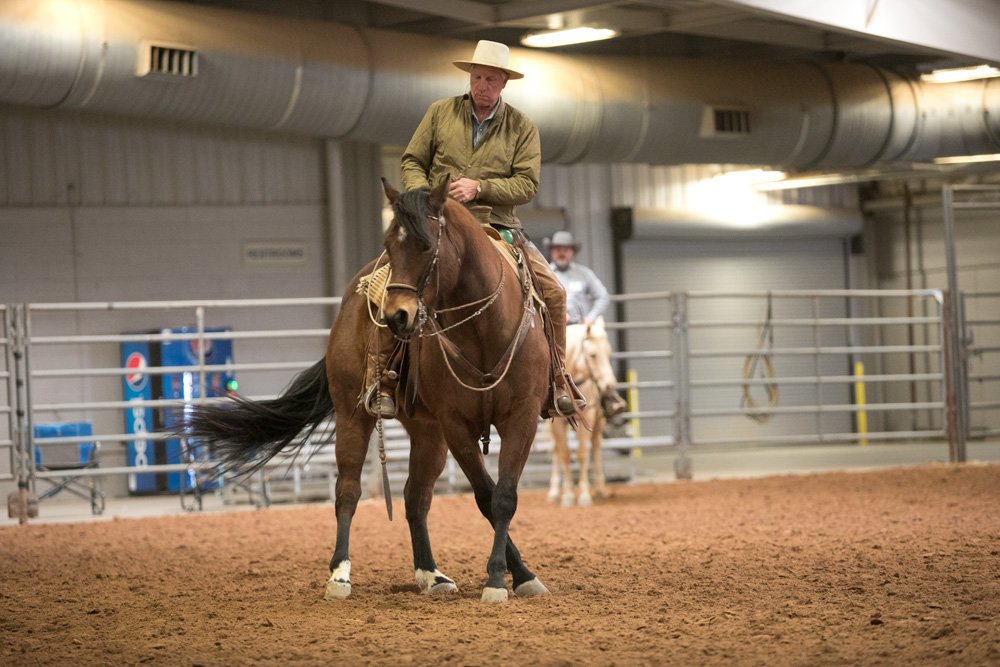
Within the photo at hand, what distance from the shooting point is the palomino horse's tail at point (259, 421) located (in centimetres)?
603

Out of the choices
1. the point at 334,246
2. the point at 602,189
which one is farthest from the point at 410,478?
the point at 602,189

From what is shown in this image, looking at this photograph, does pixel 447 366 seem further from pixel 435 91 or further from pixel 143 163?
pixel 143 163

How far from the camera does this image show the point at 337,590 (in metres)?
4.96

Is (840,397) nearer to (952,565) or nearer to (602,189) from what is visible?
(602,189)

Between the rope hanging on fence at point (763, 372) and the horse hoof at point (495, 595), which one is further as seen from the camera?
the rope hanging on fence at point (763, 372)

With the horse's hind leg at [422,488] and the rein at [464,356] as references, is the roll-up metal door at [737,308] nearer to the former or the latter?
the horse's hind leg at [422,488]

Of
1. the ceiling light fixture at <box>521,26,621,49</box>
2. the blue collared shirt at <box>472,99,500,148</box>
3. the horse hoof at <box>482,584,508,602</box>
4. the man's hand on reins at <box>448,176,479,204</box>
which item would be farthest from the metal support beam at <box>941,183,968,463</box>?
the horse hoof at <box>482,584,508,602</box>

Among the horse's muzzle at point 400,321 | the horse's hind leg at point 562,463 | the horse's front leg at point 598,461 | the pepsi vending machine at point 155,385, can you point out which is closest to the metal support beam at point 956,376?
the horse's front leg at point 598,461

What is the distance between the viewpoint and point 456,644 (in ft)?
12.5

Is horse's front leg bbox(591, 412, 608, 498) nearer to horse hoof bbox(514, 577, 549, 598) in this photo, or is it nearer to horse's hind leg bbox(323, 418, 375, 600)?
horse's hind leg bbox(323, 418, 375, 600)

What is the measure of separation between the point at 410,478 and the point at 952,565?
263 centimetres

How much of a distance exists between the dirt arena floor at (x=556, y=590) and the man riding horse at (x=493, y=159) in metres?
1.09

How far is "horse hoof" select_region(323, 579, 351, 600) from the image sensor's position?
495cm

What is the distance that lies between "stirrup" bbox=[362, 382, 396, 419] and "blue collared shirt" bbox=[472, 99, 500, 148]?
1265 mm
